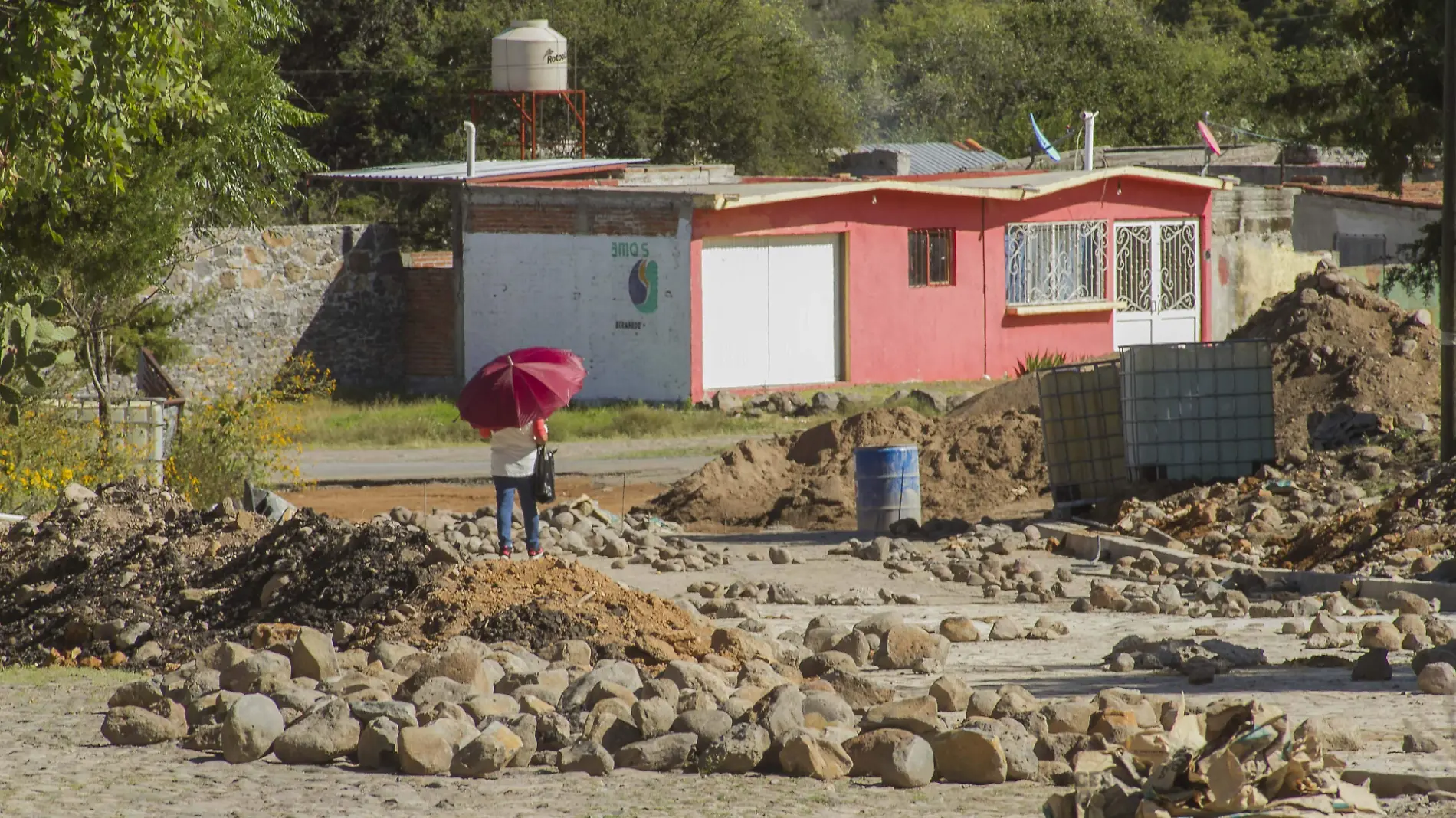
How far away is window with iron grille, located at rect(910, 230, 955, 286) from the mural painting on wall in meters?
4.59

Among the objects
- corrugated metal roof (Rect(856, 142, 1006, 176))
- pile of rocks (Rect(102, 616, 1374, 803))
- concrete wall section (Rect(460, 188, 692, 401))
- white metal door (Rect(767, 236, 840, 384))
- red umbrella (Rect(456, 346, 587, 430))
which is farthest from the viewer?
corrugated metal roof (Rect(856, 142, 1006, 176))

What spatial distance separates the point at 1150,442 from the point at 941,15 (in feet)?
233

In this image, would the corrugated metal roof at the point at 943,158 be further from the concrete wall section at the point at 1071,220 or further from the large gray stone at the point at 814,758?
the large gray stone at the point at 814,758

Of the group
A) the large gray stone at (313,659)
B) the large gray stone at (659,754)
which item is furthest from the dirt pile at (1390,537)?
the large gray stone at (313,659)

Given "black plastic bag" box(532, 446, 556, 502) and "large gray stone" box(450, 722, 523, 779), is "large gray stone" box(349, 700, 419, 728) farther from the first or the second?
"black plastic bag" box(532, 446, 556, 502)

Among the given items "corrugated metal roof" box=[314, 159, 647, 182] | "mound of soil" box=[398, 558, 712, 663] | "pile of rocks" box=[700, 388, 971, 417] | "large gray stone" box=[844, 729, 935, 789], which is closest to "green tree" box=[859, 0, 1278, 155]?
"corrugated metal roof" box=[314, 159, 647, 182]

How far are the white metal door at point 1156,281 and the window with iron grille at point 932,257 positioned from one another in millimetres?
3803

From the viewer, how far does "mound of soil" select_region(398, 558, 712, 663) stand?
29.9 ft

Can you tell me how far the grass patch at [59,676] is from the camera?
921 centimetres

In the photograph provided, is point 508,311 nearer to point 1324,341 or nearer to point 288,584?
point 1324,341

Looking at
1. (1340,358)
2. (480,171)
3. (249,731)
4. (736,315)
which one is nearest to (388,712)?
(249,731)

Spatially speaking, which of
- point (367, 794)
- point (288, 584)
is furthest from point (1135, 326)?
point (367, 794)

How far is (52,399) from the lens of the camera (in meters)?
15.6

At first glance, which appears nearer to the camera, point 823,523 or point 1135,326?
point 823,523
